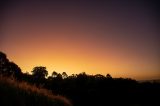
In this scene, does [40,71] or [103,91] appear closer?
[103,91]

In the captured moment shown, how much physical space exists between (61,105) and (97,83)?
104ft

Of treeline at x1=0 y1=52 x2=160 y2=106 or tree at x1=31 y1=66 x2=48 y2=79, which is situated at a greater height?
tree at x1=31 y1=66 x2=48 y2=79

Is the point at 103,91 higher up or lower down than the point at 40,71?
lower down

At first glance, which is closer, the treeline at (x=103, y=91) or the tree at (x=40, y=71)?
the treeline at (x=103, y=91)

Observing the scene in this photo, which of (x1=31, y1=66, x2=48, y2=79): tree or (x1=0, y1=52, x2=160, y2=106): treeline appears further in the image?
(x1=31, y1=66, x2=48, y2=79): tree

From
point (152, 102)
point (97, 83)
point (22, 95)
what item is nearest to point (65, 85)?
point (97, 83)

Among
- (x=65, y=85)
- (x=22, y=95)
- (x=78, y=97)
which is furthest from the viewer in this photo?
(x=65, y=85)

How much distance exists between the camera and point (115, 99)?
3972 centimetres

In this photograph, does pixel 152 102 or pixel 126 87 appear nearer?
pixel 152 102

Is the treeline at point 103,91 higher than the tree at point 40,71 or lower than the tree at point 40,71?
lower

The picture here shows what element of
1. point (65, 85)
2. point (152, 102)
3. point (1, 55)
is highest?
point (1, 55)

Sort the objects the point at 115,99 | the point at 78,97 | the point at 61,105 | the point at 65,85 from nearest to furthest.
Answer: the point at 61,105 < the point at 78,97 < the point at 115,99 < the point at 65,85

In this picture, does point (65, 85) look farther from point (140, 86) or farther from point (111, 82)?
point (140, 86)

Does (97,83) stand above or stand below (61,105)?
above
